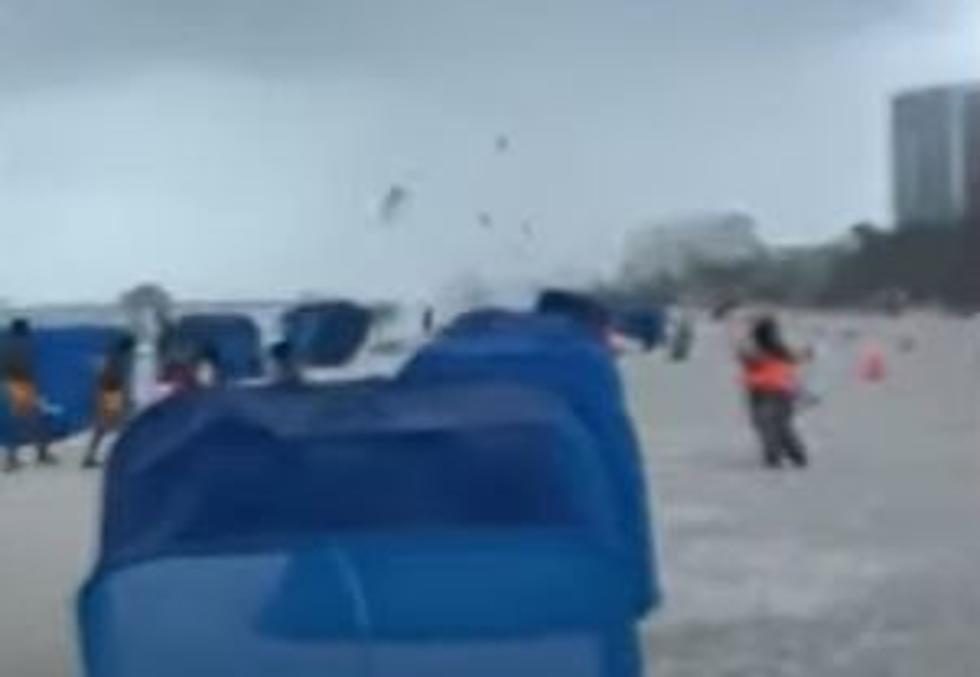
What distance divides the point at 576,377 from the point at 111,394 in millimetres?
15186

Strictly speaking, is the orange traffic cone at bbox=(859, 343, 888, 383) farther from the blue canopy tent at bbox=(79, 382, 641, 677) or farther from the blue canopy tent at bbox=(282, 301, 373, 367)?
the blue canopy tent at bbox=(79, 382, 641, 677)

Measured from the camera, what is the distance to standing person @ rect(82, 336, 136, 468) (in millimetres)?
25953

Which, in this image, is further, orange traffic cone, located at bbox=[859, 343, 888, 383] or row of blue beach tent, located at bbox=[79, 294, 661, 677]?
orange traffic cone, located at bbox=[859, 343, 888, 383]

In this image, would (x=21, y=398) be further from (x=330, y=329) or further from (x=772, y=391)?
(x=330, y=329)

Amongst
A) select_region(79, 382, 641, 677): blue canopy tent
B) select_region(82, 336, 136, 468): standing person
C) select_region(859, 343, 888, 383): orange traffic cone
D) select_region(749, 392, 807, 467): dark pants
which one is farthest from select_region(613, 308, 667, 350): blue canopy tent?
select_region(79, 382, 641, 677): blue canopy tent

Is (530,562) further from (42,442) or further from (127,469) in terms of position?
(42,442)

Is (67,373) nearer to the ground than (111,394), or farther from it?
nearer to the ground

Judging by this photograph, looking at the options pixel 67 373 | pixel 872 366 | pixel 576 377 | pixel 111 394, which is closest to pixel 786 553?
pixel 576 377

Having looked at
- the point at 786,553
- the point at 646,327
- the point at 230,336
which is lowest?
the point at 646,327

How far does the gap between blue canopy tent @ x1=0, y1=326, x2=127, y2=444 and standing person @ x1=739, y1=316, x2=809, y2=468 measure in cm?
789

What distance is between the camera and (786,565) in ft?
49.8

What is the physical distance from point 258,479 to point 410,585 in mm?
619

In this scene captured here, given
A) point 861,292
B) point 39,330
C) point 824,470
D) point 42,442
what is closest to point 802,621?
point 824,470

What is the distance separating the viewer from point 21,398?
26.6 meters
